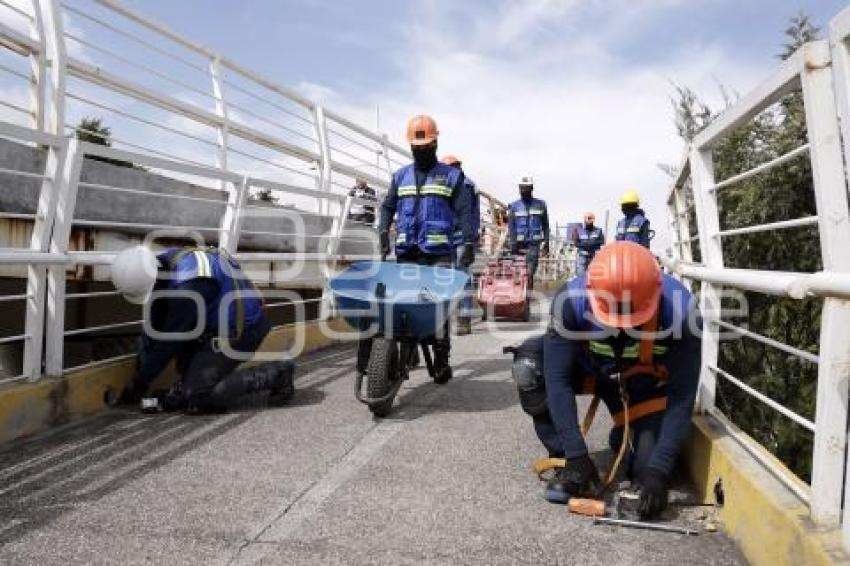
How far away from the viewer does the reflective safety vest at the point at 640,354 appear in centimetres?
313

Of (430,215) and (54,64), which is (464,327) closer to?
(430,215)

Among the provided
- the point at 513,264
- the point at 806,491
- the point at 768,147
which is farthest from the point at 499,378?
the point at 513,264

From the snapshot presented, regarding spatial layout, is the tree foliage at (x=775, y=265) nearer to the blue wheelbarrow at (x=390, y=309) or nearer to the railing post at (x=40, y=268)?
the blue wheelbarrow at (x=390, y=309)

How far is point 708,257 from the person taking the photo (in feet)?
11.9

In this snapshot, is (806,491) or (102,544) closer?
(806,491)

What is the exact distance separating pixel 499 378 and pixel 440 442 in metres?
2.07

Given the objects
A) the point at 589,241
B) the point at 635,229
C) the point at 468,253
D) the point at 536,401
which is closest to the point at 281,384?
the point at 468,253

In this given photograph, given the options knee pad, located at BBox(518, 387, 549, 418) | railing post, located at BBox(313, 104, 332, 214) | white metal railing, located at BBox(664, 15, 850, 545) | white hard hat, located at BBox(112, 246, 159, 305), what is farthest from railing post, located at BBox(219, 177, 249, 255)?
white metal railing, located at BBox(664, 15, 850, 545)

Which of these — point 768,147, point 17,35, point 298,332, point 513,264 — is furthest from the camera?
point 513,264

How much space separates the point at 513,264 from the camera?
11414 mm

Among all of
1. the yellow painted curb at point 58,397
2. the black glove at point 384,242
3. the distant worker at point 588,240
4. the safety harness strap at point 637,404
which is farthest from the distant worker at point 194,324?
the distant worker at point 588,240

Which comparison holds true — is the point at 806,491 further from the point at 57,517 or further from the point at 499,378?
the point at 499,378

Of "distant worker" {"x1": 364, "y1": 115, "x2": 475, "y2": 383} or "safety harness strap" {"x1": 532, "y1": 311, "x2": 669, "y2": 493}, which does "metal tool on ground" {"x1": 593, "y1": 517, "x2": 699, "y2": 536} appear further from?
"distant worker" {"x1": 364, "y1": 115, "x2": 475, "y2": 383}

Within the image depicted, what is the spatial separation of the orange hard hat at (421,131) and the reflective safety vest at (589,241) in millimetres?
7525
